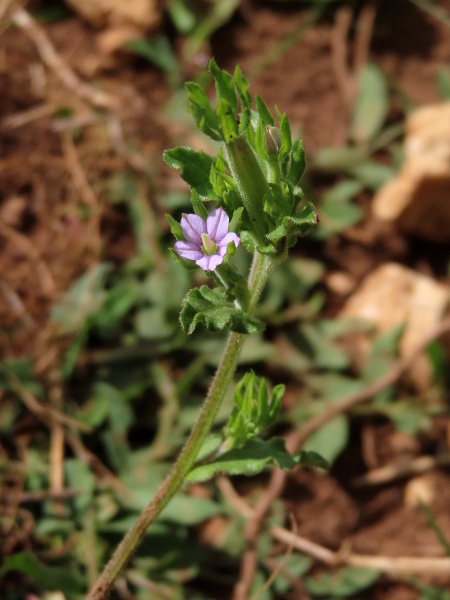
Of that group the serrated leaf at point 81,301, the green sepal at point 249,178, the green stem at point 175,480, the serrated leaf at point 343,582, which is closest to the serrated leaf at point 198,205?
the green sepal at point 249,178

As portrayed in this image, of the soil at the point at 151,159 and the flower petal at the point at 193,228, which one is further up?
the flower petal at the point at 193,228

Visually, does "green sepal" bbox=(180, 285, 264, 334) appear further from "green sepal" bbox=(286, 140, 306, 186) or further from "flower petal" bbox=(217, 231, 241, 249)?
"green sepal" bbox=(286, 140, 306, 186)

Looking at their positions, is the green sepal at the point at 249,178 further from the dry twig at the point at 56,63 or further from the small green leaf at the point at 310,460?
the dry twig at the point at 56,63

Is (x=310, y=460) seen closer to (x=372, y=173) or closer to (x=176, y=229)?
(x=176, y=229)

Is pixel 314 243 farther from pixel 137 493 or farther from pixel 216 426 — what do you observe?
pixel 137 493

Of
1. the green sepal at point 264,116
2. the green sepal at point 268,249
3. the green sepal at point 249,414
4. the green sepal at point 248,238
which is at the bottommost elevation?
the green sepal at point 249,414

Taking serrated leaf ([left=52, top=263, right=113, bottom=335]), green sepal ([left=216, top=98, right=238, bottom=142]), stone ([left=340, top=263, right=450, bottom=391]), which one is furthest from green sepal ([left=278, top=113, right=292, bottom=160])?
stone ([left=340, top=263, right=450, bottom=391])
